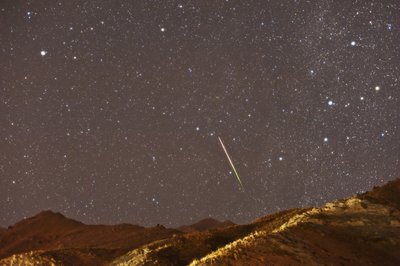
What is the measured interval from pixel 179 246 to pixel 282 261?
16.0 ft

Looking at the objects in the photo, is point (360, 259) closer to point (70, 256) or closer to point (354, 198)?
point (354, 198)

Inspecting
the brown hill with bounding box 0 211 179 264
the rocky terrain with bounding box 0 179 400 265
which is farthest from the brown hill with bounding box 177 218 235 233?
the rocky terrain with bounding box 0 179 400 265

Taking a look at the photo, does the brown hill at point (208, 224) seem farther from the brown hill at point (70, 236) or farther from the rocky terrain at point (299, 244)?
the rocky terrain at point (299, 244)

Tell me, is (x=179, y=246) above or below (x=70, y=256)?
below

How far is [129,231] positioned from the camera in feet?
78.4

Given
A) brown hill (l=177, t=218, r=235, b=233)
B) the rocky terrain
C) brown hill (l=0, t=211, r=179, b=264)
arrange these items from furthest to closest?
brown hill (l=177, t=218, r=235, b=233) → brown hill (l=0, t=211, r=179, b=264) → the rocky terrain

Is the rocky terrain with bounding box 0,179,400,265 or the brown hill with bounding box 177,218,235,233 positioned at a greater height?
Answer: the brown hill with bounding box 177,218,235,233

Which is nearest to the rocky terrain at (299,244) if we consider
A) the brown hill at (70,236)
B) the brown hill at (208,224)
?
the brown hill at (70,236)

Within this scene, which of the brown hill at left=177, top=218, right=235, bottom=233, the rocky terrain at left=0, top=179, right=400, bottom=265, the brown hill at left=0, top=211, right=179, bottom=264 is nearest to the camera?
the rocky terrain at left=0, top=179, right=400, bottom=265

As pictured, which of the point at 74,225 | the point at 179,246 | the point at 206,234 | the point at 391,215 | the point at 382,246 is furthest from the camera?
the point at 74,225

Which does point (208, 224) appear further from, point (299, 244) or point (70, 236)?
point (299, 244)

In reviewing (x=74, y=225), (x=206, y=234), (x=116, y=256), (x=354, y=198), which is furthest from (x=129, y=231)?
(x=354, y=198)

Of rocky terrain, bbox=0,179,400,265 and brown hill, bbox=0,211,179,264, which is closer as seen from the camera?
rocky terrain, bbox=0,179,400,265

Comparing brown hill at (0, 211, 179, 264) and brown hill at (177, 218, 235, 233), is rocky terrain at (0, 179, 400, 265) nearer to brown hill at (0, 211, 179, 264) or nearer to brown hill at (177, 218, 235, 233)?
brown hill at (0, 211, 179, 264)
